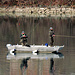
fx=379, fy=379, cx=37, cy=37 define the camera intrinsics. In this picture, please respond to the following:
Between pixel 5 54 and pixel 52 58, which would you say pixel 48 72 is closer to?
pixel 52 58

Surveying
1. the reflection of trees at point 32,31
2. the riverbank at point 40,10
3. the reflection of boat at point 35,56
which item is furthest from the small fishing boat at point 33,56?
the riverbank at point 40,10

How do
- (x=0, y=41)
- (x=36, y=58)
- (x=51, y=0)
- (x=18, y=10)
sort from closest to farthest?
1. (x=36, y=58)
2. (x=0, y=41)
3. (x=18, y=10)
4. (x=51, y=0)

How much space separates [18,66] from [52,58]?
17.9 ft

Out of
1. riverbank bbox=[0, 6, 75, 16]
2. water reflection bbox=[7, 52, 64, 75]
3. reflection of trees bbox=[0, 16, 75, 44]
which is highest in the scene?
riverbank bbox=[0, 6, 75, 16]

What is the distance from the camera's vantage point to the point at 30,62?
36.3 metres

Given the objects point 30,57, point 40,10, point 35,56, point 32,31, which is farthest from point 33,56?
point 40,10

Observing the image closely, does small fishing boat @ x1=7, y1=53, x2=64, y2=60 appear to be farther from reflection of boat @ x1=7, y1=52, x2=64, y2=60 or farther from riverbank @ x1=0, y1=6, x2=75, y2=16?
riverbank @ x1=0, y1=6, x2=75, y2=16

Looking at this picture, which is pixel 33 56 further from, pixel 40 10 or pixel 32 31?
pixel 40 10

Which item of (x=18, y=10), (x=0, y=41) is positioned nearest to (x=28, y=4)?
(x=18, y=10)

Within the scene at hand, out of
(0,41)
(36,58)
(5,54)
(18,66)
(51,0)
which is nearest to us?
(18,66)

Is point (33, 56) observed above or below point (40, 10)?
below

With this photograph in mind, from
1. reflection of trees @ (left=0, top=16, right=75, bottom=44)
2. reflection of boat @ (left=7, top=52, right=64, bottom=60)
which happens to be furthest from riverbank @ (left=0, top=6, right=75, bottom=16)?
reflection of boat @ (left=7, top=52, right=64, bottom=60)

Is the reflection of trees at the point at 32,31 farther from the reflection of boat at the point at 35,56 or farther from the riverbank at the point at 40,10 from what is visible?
the riverbank at the point at 40,10

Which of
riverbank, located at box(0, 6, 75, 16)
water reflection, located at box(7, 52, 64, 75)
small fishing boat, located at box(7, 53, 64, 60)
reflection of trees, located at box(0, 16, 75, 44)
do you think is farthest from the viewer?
riverbank, located at box(0, 6, 75, 16)
